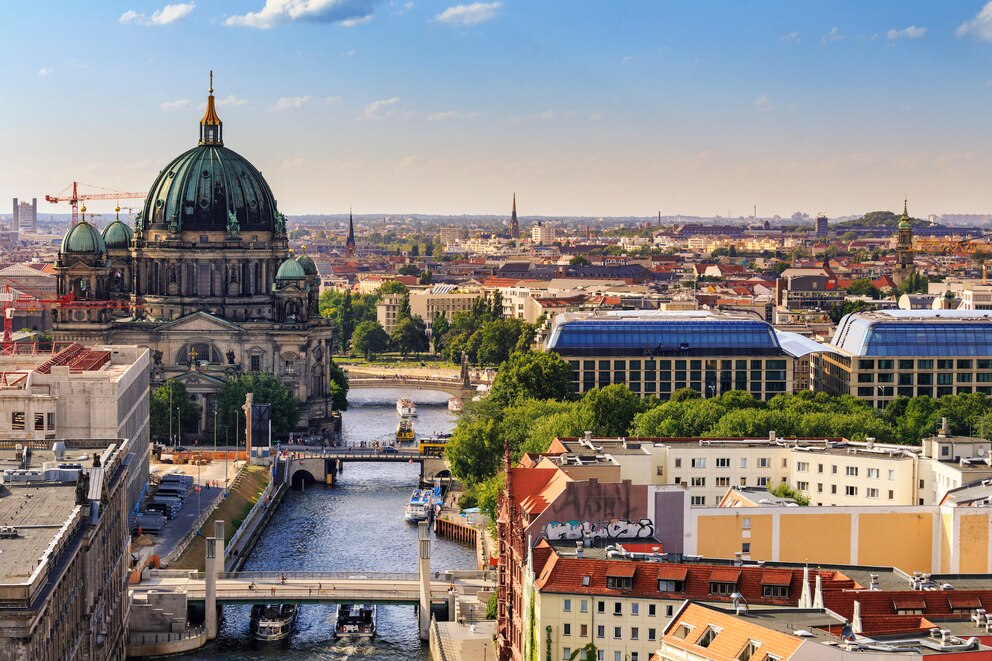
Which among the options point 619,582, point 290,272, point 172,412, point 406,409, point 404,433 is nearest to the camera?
point 619,582

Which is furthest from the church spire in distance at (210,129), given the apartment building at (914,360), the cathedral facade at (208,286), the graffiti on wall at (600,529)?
the graffiti on wall at (600,529)

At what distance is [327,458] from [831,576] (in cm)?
7214

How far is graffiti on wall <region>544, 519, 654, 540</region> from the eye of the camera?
7450cm

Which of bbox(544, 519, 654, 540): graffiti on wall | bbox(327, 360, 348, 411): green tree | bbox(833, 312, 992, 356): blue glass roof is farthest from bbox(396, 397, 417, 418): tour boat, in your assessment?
bbox(544, 519, 654, 540): graffiti on wall

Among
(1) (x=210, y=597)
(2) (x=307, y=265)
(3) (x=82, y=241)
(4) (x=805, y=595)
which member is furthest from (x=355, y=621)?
(2) (x=307, y=265)

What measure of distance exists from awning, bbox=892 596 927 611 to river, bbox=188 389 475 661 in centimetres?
2885

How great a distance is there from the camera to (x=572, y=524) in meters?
75.1

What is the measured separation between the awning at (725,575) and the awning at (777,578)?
0.83 metres

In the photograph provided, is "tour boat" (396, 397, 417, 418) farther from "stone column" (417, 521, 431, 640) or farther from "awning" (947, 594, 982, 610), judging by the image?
"awning" (947, 594, 982, 610)

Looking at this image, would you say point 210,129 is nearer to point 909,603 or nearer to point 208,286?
point 208,286

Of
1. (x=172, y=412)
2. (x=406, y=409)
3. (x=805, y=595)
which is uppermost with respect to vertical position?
(x=805, y=595)

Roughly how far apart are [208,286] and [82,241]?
10.2 metres

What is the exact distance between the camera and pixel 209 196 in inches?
6452

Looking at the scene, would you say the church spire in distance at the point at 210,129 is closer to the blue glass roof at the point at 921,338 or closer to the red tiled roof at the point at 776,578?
the blue glass roof at the point at 921,338
